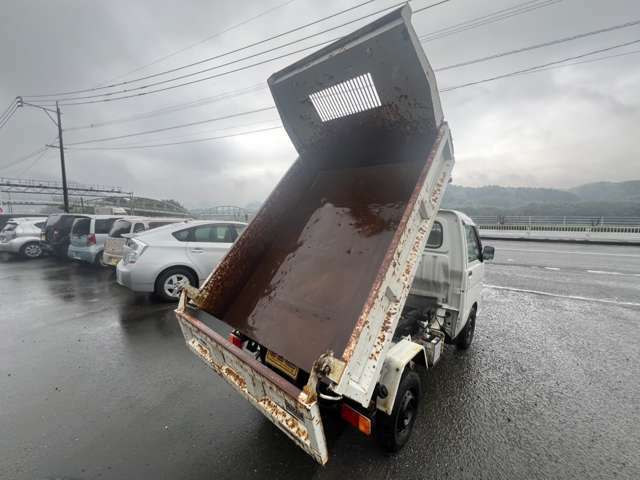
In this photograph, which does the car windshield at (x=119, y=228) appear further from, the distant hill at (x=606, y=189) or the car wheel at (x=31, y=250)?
the distant hill at (x=606, y=189)

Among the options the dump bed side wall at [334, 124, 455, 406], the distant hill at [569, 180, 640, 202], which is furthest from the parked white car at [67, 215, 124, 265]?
the distant hill at [569, 180, 640, 202]

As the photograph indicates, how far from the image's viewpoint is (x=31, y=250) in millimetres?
11109

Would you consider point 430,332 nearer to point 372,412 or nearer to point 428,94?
point 372,412

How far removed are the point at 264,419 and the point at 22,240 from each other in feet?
46.0

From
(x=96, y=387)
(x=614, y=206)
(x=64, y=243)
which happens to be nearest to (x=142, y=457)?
(x=96, y=387)

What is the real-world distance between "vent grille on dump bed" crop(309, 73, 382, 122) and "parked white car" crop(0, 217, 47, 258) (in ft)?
45.9

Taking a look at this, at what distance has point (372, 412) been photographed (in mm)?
1940

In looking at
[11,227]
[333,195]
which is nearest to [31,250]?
[11,227]

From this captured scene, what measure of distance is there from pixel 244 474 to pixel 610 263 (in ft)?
44.6

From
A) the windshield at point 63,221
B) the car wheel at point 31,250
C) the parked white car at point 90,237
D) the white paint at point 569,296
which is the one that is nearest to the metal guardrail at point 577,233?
the white paint at point 569,296

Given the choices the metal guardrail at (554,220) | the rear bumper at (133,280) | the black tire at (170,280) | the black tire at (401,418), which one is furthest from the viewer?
the metal guardrail at (554,220)

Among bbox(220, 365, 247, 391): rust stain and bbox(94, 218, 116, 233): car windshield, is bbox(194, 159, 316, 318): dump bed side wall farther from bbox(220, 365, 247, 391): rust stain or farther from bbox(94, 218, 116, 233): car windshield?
bbox(94, 218, 116, 233): car windshield

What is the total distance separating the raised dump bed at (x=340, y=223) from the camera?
1768 mm

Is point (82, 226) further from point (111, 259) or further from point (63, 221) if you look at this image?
point (111, 259)
